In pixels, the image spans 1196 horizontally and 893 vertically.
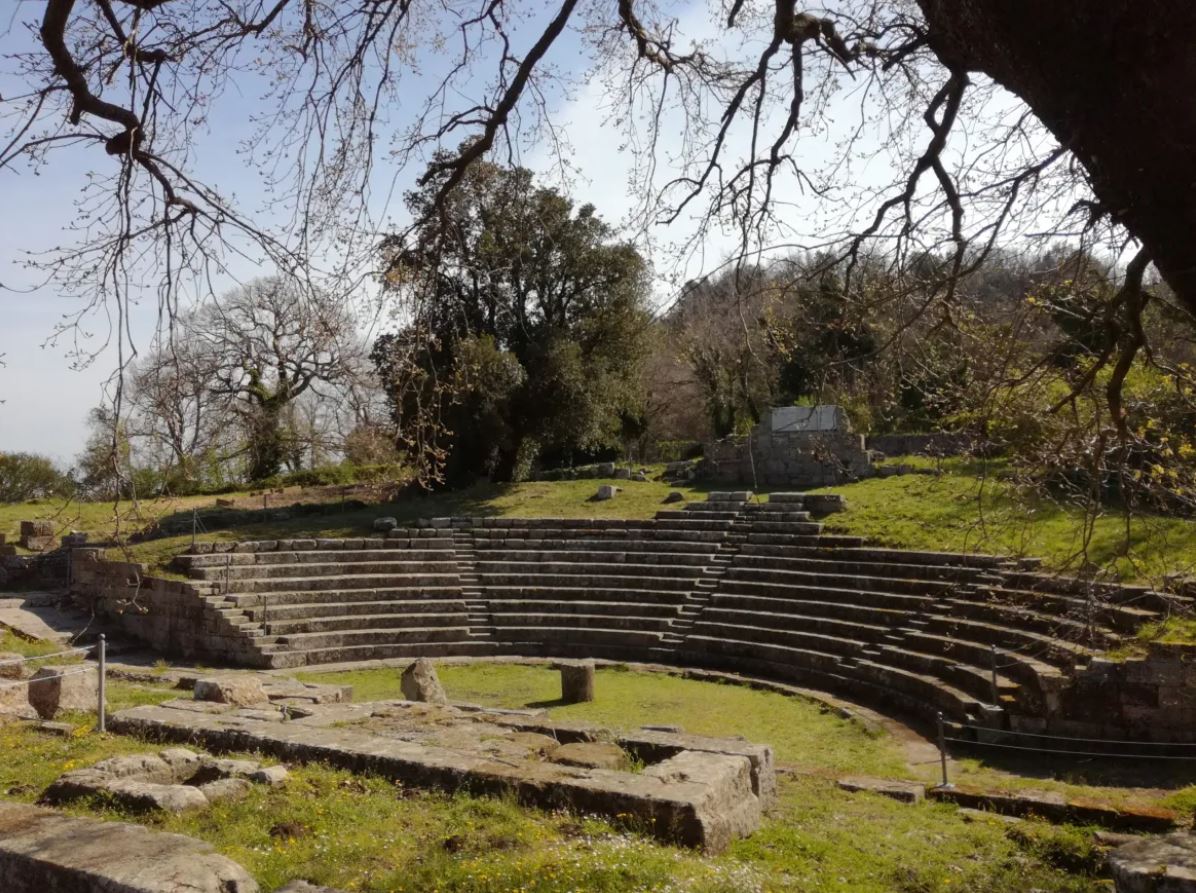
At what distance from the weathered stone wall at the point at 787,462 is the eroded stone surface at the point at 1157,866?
16649mm

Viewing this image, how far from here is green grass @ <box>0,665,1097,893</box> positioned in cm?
450

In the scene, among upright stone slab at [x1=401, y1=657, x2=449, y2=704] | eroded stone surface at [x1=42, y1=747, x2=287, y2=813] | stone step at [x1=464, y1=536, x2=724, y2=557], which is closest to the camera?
eroded stone surface at [x1=42, y1=747, x2=287, y2=813]

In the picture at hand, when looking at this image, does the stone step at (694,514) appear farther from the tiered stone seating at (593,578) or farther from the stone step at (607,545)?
the stone step at (607,545)

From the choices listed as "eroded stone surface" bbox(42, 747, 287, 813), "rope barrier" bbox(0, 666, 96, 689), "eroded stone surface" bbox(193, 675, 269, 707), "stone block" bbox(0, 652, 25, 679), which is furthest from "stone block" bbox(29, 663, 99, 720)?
"eroded stone surface" bbox(42, 747, 287, 813)

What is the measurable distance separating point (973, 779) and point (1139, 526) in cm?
541

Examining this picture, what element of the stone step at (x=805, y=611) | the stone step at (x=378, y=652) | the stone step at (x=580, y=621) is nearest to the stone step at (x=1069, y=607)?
the stone step at (x=805, y=611)

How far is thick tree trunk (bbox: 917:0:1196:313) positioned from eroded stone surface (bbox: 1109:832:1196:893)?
233 centimetres

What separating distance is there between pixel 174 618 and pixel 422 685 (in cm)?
691

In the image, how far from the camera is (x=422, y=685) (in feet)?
41.5

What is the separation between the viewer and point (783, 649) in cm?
1466

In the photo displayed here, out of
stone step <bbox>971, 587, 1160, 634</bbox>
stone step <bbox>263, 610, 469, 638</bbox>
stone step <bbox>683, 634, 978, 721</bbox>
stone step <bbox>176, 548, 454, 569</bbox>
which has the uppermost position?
stone step <bbox>176, 548, 454, 569</bbox>

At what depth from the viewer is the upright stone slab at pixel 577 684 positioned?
1342 cm

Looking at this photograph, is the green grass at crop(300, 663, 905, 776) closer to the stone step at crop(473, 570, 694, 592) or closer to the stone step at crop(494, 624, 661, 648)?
the stone step at crop(494, 624, 661, 648)

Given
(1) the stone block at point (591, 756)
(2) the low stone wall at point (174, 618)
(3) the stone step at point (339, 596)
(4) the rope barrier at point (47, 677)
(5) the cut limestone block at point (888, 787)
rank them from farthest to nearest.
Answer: (3) the stone step at point (339, 596) < (2) the low stone wall at point (174, 618) < (4) the rope barrier at point (47, 677) < (5) the cut limestone block at point (888, 787) < (1) the stone block at point (591, 756)
